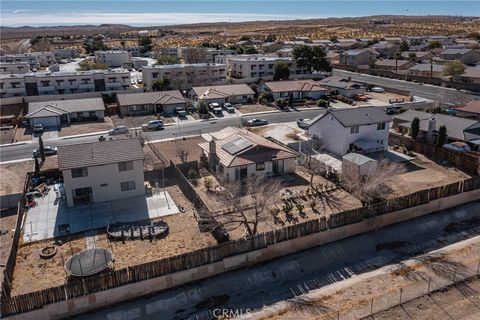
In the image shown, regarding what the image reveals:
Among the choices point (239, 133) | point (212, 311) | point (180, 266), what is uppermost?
point (239, 133)

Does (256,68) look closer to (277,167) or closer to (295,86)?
(295,86)

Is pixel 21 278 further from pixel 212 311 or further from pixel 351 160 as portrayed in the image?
pixel 351 160

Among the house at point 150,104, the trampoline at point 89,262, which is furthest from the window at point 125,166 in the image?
the house at point 150,104

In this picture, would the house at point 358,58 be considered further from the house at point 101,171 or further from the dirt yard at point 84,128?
the house at point 101,171

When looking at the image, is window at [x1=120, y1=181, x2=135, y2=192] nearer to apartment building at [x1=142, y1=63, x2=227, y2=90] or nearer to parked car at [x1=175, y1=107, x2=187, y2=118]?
parked car at [x1=175, y1=107, x2=187, y2=118]

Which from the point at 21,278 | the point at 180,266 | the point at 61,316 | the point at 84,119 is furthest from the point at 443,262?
the point at 84,119


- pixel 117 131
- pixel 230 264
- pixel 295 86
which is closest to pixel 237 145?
pixel 230 264
